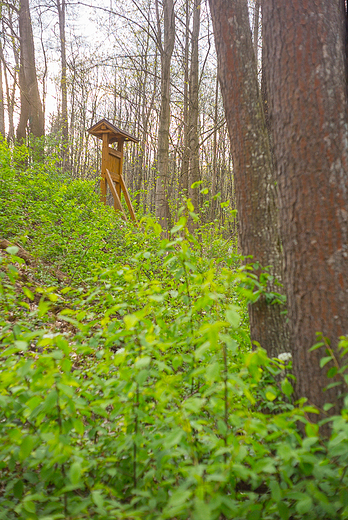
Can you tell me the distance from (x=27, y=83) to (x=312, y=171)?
37.3 ft

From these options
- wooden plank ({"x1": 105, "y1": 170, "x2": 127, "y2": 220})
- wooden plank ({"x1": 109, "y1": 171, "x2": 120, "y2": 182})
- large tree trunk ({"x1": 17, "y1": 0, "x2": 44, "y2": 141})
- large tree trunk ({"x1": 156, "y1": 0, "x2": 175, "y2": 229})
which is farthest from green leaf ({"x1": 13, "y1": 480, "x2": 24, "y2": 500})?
large tree trunk ({"x1": 17, "y1": 0, "x2": 44, "y2": 141})

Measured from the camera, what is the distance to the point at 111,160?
1008 cm

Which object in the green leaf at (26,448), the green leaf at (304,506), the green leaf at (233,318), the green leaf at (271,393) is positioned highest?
the green leaf at (233,318)

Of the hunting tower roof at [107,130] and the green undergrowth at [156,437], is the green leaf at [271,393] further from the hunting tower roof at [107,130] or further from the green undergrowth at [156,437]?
the hunting tower roof at [107,130]

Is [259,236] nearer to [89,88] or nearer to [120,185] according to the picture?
[120,185]

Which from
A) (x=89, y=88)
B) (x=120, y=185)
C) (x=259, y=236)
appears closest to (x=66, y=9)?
(x=89, y=88)

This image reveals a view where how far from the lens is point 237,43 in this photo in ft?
8.33

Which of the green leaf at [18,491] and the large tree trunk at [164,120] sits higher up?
the large tree trunk at [164,120]

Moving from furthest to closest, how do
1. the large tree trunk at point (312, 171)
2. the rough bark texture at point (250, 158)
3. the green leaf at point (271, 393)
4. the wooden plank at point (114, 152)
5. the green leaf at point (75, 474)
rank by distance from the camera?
the wooden plank at point (114, 152) → the rough bark texture at point (250, 158) → the large tree trunk at point (312, 171) → the green leaf at point (271, 393) → the green leaf at point (75, 474)

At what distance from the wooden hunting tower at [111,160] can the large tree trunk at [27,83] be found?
207 centimetres

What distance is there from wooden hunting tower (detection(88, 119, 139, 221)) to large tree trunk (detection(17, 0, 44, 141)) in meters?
2.07

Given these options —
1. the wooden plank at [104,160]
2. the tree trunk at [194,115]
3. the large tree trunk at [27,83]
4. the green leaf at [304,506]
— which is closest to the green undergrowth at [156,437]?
the green leaf at [304,506]

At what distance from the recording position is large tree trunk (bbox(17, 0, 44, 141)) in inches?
405

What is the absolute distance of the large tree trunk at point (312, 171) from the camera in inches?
71.6
